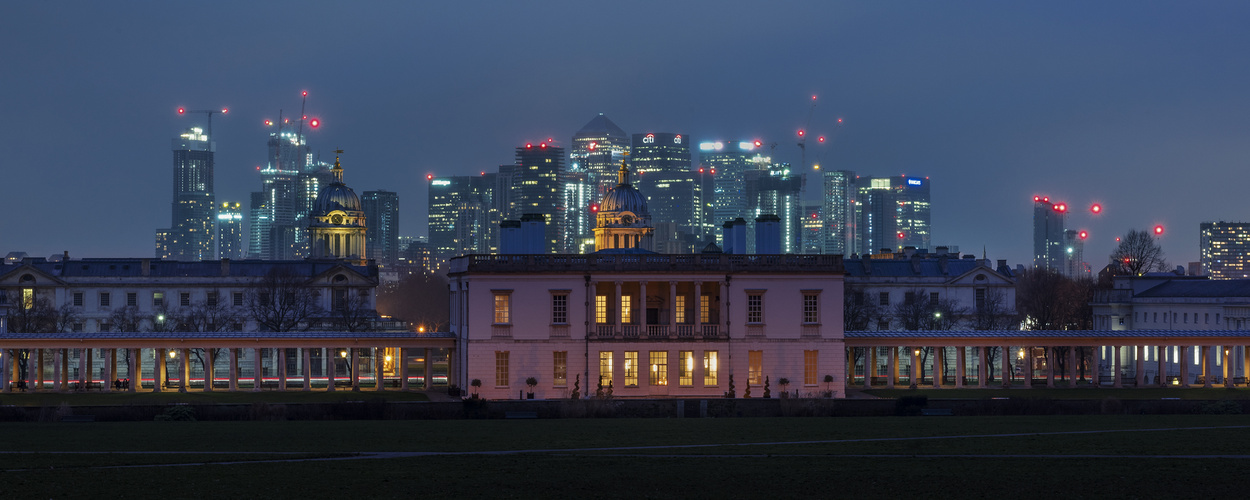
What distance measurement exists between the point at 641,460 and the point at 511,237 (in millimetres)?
40907

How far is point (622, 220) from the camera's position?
4771 inches

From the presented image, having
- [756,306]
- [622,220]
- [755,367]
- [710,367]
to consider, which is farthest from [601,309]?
[622,220]

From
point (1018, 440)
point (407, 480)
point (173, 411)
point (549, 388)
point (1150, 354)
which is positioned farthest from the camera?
point (1150, 354)

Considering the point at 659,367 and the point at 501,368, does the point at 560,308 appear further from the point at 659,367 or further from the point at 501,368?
the point at 659,367

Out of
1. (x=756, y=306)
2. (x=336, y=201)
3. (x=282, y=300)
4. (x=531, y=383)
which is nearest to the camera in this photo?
(x=531, y=383)

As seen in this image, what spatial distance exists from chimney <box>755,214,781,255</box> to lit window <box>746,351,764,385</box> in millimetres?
12539

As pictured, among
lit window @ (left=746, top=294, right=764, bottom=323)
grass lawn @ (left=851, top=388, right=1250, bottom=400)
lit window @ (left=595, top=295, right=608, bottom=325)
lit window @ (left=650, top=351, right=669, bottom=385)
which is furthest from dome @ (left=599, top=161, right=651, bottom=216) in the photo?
lit window @ (left=650, top=351, right=669, bottom=385)

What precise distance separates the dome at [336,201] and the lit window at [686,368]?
103 metres

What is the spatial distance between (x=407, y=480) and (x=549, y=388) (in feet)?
112

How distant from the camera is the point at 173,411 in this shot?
163 feet

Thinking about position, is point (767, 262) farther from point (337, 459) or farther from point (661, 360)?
point (337, 459)

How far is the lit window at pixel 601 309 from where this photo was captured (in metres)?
67.8

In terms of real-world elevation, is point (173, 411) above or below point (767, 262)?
below

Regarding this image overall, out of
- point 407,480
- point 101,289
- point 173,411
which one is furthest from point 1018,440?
point 101,289
